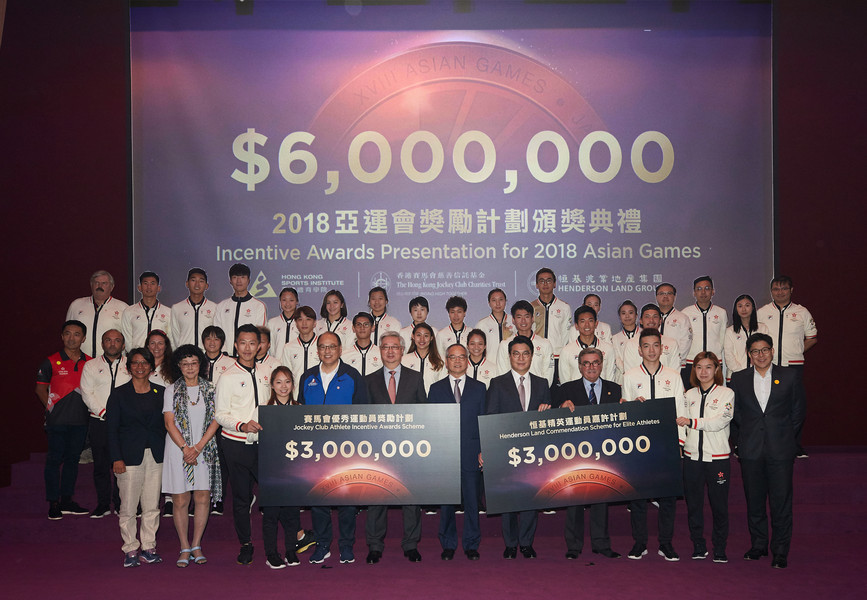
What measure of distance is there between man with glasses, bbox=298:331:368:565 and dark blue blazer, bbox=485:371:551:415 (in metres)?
0.82

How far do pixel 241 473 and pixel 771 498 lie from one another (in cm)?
327

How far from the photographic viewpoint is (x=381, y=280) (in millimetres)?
7332

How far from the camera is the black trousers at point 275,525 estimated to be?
4930 millimetres

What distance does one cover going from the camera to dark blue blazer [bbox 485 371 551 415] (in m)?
5.14

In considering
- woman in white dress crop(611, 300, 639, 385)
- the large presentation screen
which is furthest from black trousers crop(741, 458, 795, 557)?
the large presentation screen

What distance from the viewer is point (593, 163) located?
7.39 m

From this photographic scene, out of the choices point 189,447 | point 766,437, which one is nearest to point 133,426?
point 189,447

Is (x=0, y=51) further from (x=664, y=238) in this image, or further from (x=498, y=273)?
(x=664, y=238)

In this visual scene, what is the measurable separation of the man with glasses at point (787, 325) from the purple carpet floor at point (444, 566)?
97cm

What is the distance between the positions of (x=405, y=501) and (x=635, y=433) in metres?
1.45

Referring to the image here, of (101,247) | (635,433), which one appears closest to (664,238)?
(635,433)

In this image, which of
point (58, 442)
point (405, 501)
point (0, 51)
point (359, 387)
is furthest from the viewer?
point (0, 51)

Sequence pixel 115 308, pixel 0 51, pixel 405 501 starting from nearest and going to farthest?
pixel 405 501 < pixel 115 308 < pixel 0 51

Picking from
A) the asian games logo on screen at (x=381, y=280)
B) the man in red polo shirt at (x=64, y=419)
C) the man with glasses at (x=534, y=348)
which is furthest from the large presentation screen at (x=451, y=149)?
the man in red polo shirt at (x=64, y=419)
